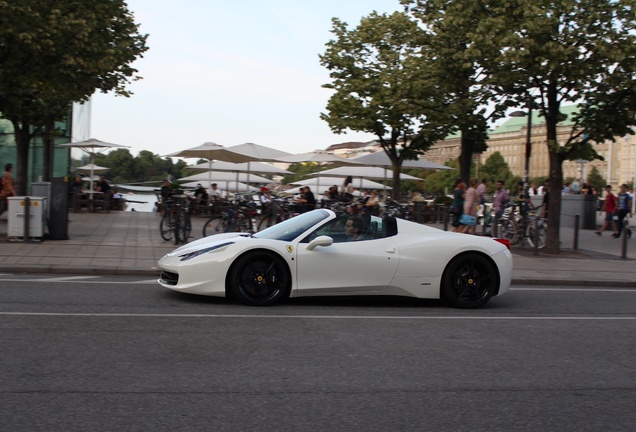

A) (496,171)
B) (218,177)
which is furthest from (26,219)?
(496,171)

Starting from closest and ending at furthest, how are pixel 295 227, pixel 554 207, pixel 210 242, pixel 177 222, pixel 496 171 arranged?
pixel 210 242 < pixel 295 227 < pixel 177 222 < pixel 554 207 < pixel 496 171

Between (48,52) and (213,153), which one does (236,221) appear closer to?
(48,52)

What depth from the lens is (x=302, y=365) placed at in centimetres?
665

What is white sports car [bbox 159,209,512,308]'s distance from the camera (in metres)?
9.71

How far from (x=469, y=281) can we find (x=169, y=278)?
3772 millimetres

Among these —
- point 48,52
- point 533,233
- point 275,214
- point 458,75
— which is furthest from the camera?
point 458,75

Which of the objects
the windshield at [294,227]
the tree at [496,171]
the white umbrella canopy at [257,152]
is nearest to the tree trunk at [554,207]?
the windshield at [294,227]

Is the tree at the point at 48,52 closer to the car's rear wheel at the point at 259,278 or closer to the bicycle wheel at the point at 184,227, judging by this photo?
the bicycle wheel at the point at 184,227

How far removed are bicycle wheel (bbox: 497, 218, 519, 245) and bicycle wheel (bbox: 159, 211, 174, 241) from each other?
8844 mm

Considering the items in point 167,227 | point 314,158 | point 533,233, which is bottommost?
point 167,227

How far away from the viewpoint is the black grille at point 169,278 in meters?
9.81

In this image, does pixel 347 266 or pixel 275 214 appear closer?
pixel 347 266

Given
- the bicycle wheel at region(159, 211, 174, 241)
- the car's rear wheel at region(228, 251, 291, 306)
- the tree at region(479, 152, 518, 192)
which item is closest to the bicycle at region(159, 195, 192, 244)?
the bicycle wheel at region(159, 211, 174, 241)

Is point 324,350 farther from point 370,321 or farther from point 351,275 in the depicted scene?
point 351,275
